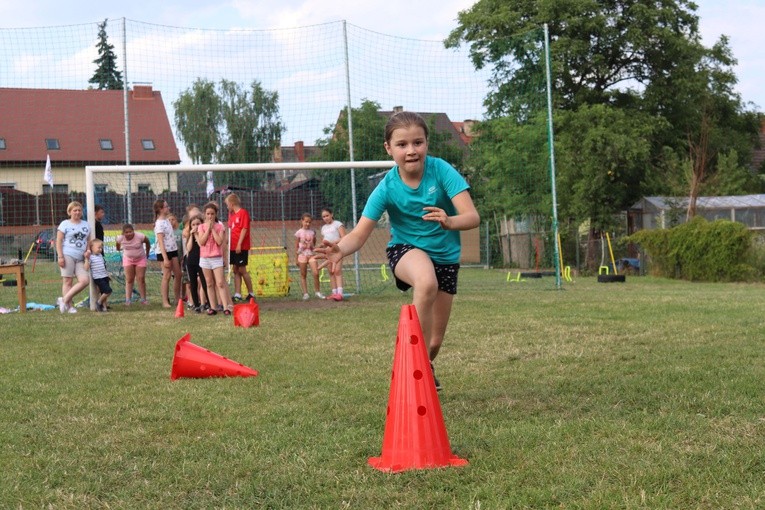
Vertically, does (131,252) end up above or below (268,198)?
below

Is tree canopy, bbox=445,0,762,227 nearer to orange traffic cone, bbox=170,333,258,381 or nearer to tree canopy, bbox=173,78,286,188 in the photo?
tree canopy, bbox=173,78,286,188

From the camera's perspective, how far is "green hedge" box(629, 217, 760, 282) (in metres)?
23.4

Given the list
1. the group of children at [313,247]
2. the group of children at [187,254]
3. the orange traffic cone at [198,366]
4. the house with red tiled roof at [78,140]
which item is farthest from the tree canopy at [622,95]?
the orange traffic cone at [198,366]

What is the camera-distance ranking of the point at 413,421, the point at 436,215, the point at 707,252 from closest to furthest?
the point at 413,421 → the point at 436,215 → the point at 707,252

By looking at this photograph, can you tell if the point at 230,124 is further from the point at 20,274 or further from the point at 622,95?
the point at 622,95

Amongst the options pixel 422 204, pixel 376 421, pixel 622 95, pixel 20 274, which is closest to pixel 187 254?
pixel 20 274

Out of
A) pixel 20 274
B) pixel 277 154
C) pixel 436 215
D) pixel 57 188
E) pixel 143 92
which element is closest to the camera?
pixel 436 215

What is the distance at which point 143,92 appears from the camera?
66.9ft

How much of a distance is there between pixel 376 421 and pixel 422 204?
1.39 m

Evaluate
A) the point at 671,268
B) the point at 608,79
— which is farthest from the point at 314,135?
the point at 608,79

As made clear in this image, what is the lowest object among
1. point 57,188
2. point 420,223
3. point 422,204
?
point 420,223

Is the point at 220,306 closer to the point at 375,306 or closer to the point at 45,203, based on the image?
the point at 375,306

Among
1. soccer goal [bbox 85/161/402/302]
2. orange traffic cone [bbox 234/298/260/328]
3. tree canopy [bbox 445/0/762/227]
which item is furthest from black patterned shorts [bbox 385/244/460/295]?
tree canopy [bbox 445/0/762/227]

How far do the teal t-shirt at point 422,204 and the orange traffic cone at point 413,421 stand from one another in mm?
1424
